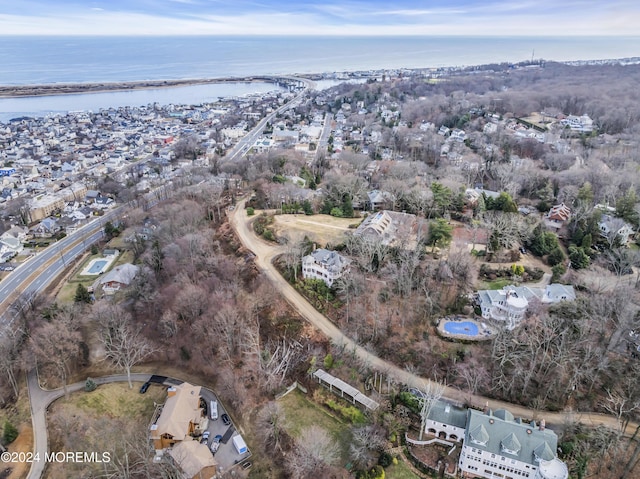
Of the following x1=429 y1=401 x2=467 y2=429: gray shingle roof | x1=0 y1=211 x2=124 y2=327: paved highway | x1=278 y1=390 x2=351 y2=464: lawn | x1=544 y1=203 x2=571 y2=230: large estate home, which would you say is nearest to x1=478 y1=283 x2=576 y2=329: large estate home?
x1=429 y1=401 x2=467 y2=429: gray shingle roof

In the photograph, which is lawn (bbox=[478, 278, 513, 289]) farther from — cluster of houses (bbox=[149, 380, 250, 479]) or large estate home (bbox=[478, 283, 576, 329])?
cluster of houses (bbox=[149, 380, 250, 479])

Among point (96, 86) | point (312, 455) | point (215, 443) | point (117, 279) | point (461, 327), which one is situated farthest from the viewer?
point (96, 86)

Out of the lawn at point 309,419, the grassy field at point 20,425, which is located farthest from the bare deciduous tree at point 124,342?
the lawn at point 309,419

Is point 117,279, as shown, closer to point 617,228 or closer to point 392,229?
point 392,229

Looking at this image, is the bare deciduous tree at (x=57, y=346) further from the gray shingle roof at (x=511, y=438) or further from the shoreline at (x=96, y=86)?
the shoreline at (x=96, y=86)

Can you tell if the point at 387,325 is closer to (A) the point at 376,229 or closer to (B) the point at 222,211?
(A) the point at 376,229

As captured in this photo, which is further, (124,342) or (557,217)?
(557,217)

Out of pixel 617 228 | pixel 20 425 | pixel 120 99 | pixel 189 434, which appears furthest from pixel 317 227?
pixel 120 99
